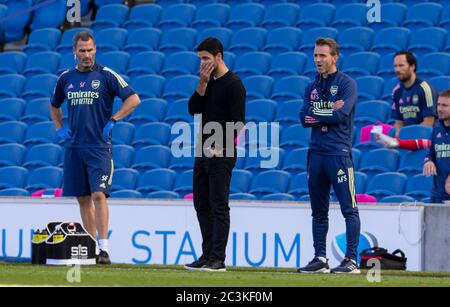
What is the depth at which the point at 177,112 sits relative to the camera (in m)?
15.4

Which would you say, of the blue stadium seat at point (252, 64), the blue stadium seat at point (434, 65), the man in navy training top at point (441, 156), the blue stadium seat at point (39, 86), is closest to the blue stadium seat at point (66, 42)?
the blue stadium seat at point (39, 86)

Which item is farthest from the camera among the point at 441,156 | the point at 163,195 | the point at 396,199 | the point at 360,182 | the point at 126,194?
the point at 126,194

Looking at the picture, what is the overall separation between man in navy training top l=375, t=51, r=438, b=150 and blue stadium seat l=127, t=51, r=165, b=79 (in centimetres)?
432

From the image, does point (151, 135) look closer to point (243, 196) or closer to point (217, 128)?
point (243, 196)

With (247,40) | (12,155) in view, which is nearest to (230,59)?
(247,40)

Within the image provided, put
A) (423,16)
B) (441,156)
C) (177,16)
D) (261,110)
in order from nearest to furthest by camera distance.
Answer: (441,156) → (261,110) → (423,16) → (177,16)

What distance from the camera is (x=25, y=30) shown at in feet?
61.4

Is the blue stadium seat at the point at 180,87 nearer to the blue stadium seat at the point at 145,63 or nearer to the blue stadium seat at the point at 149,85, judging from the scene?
the blue stadium seat at the point at 149,85

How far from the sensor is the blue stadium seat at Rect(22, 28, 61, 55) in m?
17.9

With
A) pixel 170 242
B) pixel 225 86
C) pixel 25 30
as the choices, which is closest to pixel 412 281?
pixel 225 86

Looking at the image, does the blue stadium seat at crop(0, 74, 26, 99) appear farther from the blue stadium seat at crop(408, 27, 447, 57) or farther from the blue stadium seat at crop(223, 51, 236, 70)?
the blue stadium seat at crop(408, 27, 447, 57)

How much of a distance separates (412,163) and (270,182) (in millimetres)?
1595

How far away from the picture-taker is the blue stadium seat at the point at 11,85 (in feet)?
55.7

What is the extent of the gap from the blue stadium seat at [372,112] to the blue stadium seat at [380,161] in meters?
0.56
